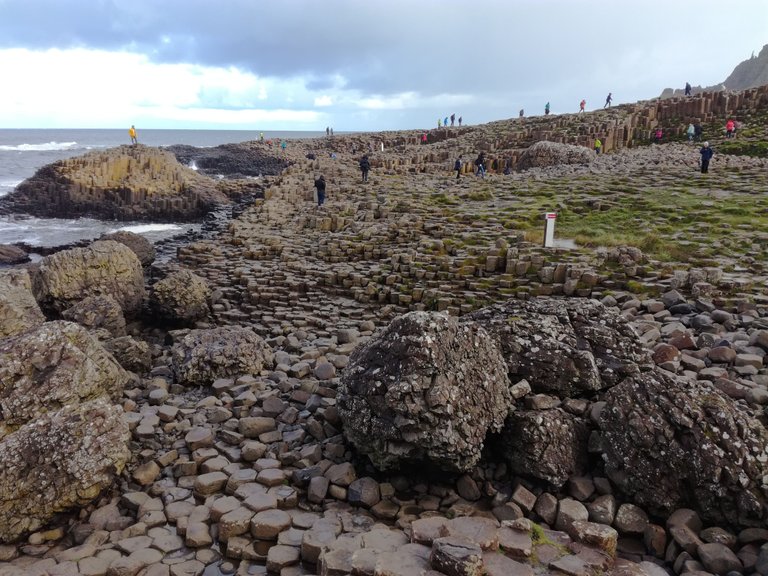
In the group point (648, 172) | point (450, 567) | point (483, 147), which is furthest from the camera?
point (483, 147)

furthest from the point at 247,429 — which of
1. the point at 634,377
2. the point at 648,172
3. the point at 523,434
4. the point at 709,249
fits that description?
the point at 648,172

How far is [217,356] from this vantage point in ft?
27.7

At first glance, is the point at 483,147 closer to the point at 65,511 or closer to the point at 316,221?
the point at 316,221

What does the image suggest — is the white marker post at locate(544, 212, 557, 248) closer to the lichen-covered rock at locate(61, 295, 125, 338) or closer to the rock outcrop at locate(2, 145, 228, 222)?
the lichen-covered rock at locate(61, 295, 125, 338)

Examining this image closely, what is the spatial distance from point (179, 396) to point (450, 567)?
5591 millimetres

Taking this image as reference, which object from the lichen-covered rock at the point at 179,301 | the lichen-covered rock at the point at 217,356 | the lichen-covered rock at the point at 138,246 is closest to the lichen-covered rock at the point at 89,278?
the lichen-covered rock at the point at 179,301

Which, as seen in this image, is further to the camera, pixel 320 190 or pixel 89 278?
pixel 320 190

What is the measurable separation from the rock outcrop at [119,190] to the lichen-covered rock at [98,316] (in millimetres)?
25129

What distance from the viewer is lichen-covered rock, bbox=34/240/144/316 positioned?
12.8 metres

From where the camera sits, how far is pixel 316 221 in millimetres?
20031

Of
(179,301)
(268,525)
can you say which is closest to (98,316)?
(179,301)

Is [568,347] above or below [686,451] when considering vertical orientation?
above

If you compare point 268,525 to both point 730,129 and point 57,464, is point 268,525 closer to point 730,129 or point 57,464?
point 57,464

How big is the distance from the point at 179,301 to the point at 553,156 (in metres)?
24.8
